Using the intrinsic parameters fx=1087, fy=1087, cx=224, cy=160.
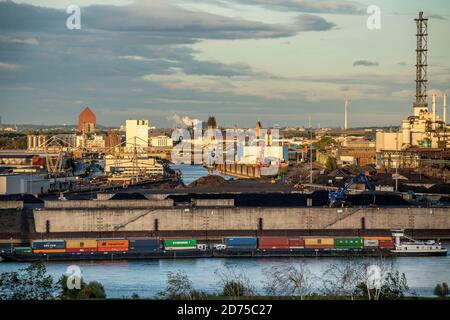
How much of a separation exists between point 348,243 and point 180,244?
2.63m

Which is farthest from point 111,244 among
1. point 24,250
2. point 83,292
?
point 83,292

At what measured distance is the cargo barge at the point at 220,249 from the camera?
1627cm

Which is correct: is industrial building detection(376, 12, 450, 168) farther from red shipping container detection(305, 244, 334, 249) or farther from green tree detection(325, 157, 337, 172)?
red shipping container detection(305, 244, 334, 249)

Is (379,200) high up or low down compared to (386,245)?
up

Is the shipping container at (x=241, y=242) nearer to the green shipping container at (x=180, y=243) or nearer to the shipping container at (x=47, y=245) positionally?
the green shipping container at (x=180, y=243)

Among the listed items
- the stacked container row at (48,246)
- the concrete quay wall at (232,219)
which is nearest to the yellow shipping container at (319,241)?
the concrete quay wall at (232,219)

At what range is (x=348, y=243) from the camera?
1700 centimetres

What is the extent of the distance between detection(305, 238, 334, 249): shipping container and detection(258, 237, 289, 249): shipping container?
33 cm

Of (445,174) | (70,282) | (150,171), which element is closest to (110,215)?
(70,282)

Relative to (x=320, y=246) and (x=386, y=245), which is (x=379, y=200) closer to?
(x=386, y=245)

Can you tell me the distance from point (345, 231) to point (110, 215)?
13.3 ft

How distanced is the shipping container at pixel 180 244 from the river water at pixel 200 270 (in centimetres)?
80

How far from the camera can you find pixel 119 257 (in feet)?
53.2
